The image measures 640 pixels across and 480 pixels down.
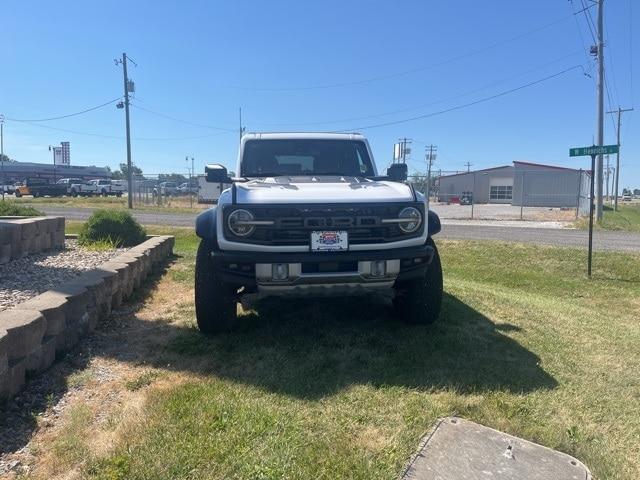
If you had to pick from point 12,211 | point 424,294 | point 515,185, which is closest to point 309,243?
point 424,294

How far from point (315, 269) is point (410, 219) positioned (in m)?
0.81

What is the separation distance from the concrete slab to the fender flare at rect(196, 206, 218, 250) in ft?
6.86

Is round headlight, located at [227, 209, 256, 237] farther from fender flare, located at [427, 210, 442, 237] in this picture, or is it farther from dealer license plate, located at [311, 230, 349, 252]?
fender flare, located at [427, 210, 442, 237]

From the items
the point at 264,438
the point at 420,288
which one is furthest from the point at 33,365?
the point at 420,288

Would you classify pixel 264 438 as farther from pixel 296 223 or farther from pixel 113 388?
pixel 296 223

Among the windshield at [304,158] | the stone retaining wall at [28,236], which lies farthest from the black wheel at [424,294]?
the stone retaining wall at [28,236]

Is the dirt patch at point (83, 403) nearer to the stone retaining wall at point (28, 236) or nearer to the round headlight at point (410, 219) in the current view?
the round headlight at point (410, 219)

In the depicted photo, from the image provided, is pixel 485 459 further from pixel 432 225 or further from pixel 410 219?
pixel 432 225

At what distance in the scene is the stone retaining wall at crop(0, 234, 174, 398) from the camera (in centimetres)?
300

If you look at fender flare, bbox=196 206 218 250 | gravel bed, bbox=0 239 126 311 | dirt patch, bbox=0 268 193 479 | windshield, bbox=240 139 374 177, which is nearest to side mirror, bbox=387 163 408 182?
windshield, bbox=240 139 374 177

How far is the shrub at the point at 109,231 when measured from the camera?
859 cm

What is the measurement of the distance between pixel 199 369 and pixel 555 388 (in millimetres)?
2362

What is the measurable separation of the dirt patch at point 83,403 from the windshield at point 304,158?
187 centimetres

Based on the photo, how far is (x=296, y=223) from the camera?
3.71 metres
